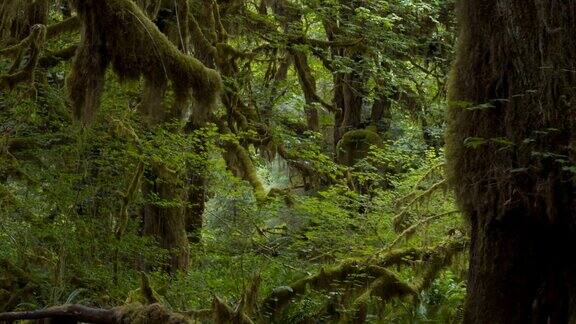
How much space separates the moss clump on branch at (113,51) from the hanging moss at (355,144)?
8547mm

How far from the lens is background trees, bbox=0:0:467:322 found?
263 inches

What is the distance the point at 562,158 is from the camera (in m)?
4.13

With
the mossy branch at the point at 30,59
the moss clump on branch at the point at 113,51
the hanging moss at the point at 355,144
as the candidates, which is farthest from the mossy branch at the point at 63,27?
the hanging moss at the point at 355,144

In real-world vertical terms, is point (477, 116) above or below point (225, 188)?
above

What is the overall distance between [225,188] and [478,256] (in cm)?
585

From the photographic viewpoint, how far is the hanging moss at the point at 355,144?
48.1ft

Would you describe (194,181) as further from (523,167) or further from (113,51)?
(523,167)

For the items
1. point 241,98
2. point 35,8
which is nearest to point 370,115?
point 241,98

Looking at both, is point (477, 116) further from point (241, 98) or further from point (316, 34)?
point (316, 34)

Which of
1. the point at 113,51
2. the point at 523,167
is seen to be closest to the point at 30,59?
the point at 113,51

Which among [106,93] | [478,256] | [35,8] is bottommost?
[478,256]

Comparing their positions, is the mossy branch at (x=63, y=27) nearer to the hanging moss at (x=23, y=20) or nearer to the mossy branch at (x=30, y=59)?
the hanging moss at (x=23, y=20)

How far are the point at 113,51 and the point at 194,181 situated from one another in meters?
5.61

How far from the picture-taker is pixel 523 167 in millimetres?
4281
